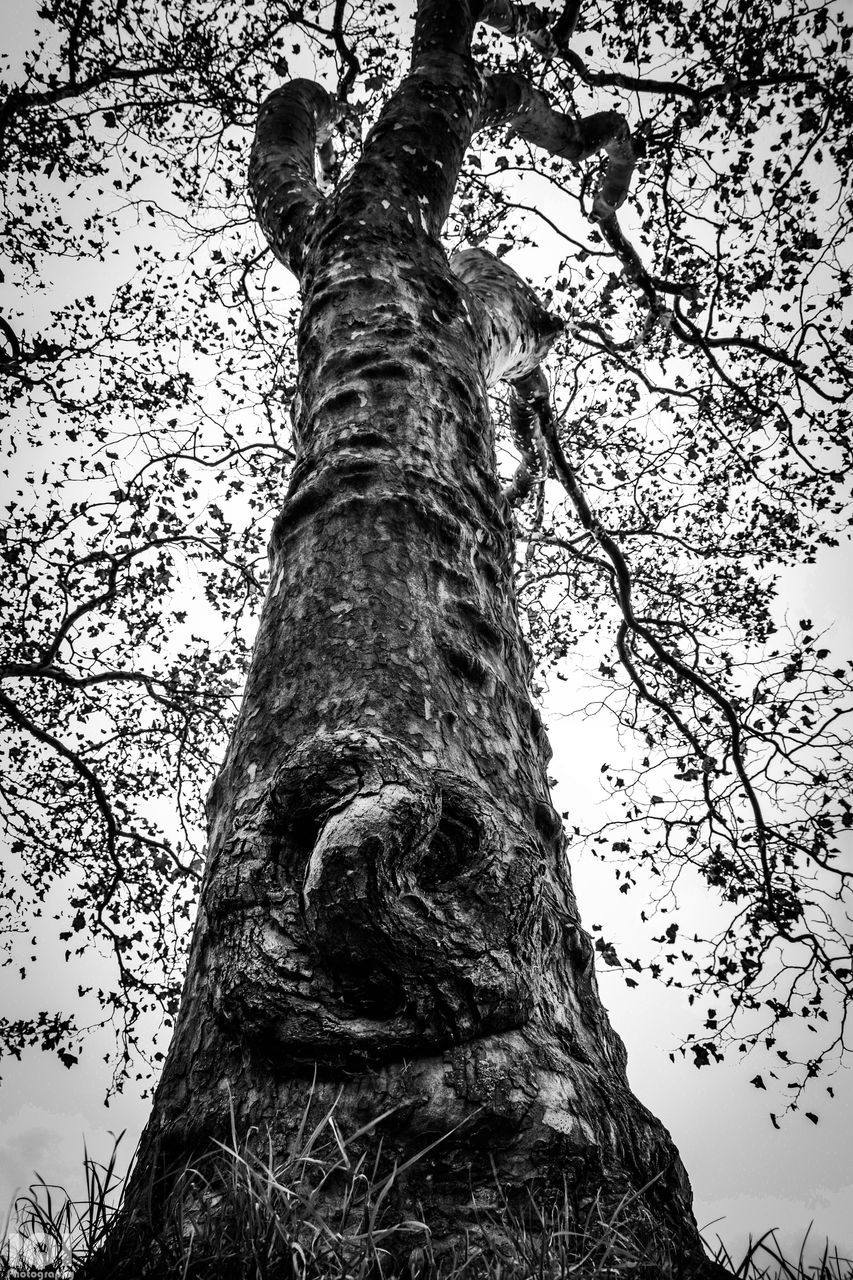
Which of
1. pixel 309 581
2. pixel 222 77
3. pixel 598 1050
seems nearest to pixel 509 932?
pixel 598 1050

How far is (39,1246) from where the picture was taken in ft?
3.22

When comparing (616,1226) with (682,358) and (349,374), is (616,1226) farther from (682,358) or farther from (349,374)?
(682,358)

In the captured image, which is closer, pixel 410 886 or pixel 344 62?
A: pixel 410 886

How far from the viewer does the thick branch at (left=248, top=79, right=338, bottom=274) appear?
4125 millimetres

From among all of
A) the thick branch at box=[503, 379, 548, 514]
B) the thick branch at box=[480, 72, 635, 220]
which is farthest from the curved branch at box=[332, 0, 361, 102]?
the thick branch at box=[503, 379, 548, 514]

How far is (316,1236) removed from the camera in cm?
85

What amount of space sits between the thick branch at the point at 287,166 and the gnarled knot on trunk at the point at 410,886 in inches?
150

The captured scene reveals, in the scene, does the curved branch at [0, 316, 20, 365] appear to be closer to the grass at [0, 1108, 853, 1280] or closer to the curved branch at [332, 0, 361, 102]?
the curved branch at [332, 0, 361, 102]

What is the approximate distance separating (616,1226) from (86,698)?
716cm

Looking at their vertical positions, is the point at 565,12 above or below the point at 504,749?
above

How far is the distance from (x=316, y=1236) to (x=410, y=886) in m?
0.50

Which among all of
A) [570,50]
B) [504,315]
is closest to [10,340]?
[504,315]

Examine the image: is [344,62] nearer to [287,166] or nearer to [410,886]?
[287,166]

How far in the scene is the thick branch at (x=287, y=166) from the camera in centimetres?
412
